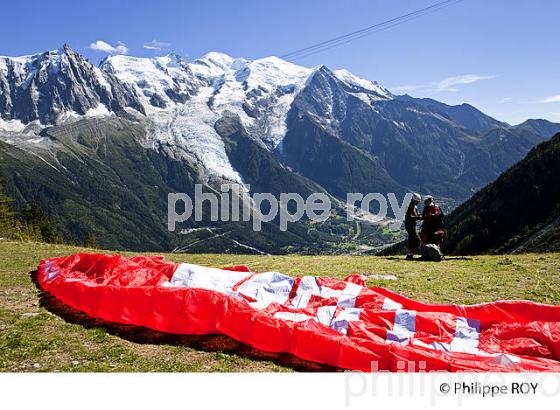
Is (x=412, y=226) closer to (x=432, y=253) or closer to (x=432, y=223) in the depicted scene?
(x=432, y=223)

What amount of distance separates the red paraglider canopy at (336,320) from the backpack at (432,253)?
1040cm

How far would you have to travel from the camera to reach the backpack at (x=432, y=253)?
21906 millimetres

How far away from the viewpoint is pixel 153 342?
33.2ft

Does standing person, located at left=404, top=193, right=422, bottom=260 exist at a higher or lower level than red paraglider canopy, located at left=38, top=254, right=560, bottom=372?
higher

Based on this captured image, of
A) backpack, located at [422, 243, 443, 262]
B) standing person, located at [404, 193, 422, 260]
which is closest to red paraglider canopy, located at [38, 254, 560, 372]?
backpack, located at [422, 243, 443, 262]

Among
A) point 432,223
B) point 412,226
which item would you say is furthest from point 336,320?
point 412,226

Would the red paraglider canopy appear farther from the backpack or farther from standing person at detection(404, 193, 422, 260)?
standing person at detection(404, 193, 422, 260)

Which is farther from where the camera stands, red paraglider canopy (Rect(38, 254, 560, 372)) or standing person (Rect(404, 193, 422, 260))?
standing person (Rect(404, 193, 422, 260))

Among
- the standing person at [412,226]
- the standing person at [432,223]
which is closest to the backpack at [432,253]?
the standing person at [432,223]

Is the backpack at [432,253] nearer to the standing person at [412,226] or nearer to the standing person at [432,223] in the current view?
the standing person at [432,223]

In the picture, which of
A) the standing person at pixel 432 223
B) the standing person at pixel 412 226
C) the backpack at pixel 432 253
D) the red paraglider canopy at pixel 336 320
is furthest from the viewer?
the standing person at pixel 412 226

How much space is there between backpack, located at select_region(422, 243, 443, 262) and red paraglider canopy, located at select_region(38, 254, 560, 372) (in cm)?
1040

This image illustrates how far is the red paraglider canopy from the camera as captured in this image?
800 centimetres
